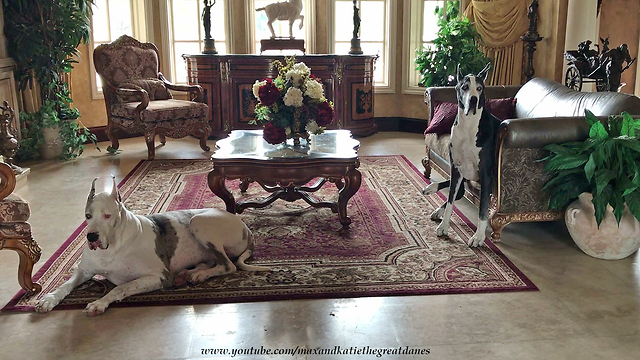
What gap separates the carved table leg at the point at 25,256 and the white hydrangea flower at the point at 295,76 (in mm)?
1851

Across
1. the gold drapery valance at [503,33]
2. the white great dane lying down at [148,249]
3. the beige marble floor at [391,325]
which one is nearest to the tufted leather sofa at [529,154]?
the beige marble floor at [391,325]

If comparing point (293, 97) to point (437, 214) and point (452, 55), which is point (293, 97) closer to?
point (437, 214)

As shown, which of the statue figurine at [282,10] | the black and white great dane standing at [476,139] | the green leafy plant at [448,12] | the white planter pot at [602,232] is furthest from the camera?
the statue figurine at [282,10]

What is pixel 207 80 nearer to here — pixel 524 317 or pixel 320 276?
pixel 320 276

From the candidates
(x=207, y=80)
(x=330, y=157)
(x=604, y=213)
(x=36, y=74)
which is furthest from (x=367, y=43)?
(x=604, y=213)

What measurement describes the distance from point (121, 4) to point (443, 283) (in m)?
6.13

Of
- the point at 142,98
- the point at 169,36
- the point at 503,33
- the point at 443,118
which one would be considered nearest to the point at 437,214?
the point at 443,118

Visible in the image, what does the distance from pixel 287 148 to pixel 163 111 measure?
8.59ft

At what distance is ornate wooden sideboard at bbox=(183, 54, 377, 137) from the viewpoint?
284 inches

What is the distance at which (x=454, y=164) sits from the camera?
3.86 metres

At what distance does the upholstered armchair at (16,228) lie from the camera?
9.20ft

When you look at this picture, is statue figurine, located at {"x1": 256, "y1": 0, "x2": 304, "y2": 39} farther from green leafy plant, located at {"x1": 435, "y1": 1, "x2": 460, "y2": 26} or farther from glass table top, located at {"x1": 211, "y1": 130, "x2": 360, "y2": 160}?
glass table top, located at {"x1": 211, "y1": 130, "x2": 360, "y2": 160}

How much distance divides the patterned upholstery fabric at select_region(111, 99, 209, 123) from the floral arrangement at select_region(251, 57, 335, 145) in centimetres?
249

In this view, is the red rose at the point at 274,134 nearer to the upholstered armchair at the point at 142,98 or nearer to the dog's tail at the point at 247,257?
the dog's tail at the point at 247,257
